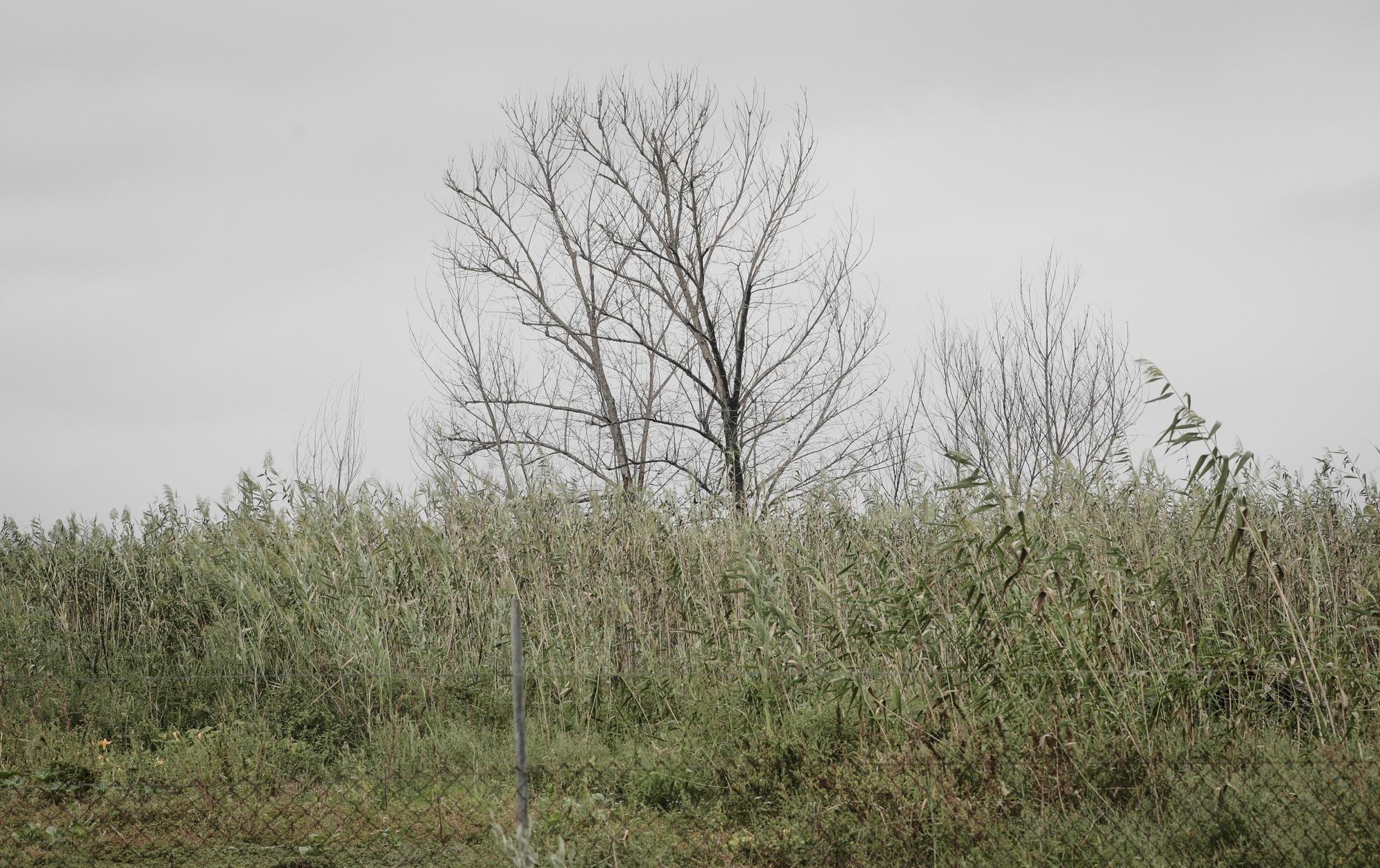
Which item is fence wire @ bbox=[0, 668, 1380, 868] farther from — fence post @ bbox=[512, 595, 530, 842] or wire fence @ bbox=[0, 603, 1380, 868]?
fence post @ bbox=[512, 595, 530, 842]

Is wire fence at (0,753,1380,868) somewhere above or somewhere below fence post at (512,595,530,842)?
below

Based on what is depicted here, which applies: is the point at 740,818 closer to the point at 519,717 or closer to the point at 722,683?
the point at 722,683

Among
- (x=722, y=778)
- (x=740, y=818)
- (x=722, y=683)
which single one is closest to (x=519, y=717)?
(x=740, y=818)

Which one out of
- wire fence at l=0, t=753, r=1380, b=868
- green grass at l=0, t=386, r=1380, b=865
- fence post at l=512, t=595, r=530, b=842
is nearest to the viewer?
fence post at l=512, t=595, r=530, b=842

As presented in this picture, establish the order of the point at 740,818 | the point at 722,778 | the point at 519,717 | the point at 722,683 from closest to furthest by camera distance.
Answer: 1. the point at 519,717
2. the point at 740,818
3. the point at 722,778
4. the point at 722,683

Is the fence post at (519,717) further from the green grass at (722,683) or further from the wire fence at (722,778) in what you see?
the green grass at (722,683)

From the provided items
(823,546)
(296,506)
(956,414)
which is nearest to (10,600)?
(296,506)

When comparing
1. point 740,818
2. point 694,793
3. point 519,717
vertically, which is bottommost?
point 740,818

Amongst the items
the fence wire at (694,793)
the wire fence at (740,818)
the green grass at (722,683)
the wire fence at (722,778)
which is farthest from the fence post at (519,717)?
the green grass at (722,683)

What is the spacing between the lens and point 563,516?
666cm

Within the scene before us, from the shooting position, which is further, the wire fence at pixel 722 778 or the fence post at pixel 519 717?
the wire fence at pixel 722 778

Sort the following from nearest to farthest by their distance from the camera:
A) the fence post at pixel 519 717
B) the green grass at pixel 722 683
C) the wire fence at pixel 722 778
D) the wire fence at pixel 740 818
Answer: the fence post at pixel 519 717, the wire fence at pixel 740 818, the wire fence at pixel 722 778, the green grass at pixel 722 683

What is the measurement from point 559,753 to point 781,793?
4.30 feet

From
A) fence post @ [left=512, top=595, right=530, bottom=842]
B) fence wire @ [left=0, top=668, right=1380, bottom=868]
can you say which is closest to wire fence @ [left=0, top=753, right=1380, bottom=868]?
fence wire @ [left=0, top=668, right=1380, bottom=868]
